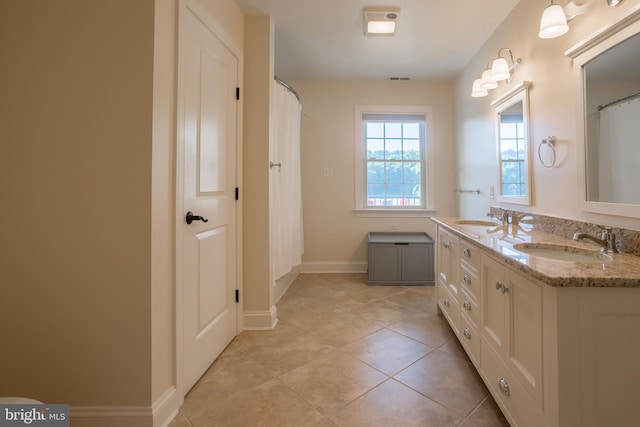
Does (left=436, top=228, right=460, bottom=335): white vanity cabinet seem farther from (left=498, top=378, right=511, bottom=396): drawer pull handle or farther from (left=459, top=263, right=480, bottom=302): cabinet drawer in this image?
(left=498, top=378, right=511, bottom=396): drawer pull handle

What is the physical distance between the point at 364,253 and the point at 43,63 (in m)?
3.36

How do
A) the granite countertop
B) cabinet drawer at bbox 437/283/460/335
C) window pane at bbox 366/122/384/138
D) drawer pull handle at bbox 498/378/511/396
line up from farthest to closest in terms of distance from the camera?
window pane at bbox 366/122/384/138 < cabinet drawer at bbox 437/283/460/335 < drawer pull handle at bbox 498/378/511/396 < the granite countertop

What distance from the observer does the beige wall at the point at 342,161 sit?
3.75 metres

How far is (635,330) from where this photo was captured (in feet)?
2.89

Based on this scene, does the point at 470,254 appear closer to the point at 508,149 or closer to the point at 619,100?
the point at 619,100

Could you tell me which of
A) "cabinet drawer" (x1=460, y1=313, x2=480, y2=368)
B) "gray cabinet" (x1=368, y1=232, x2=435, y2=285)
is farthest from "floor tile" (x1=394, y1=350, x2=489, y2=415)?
"gray cabinet" (x1=368, y1=232, x2=435, y2=285)

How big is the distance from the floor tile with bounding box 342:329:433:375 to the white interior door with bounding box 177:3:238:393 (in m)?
0.90

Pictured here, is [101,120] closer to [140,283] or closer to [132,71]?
A: [132,71]

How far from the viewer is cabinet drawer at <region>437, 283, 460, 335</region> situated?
1897mm

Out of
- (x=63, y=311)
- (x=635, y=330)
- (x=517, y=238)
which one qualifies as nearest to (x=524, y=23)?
(x=517, y=238)

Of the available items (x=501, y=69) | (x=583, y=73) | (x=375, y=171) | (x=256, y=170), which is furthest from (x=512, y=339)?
(x=375, y=171)

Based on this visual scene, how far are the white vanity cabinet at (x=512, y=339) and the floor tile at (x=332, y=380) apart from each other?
592 mm

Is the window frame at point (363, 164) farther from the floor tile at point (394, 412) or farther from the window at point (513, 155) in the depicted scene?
the floor tile at point (394, 412)

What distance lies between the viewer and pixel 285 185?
9.26 ft
